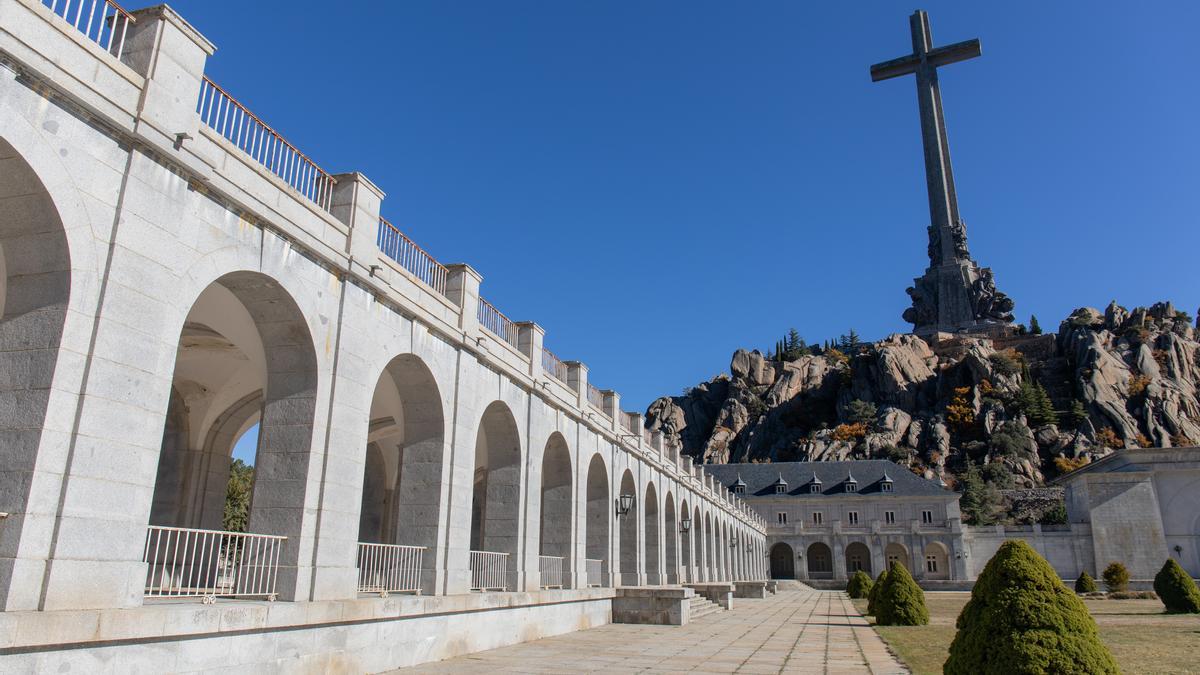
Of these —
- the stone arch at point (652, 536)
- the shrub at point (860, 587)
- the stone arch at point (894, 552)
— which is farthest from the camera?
the stone arch at point (894, 552)

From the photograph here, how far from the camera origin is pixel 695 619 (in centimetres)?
2378

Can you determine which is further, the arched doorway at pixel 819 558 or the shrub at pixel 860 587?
the arched doorway at pixel 819 558

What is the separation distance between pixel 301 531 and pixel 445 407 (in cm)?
461

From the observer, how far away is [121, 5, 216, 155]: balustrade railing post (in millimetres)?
8797

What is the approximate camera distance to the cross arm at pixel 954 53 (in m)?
123

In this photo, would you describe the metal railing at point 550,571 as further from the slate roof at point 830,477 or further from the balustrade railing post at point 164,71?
the slate roof at point 830,477

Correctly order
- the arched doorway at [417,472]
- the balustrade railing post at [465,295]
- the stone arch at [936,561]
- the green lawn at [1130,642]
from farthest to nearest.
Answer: the stone arch at [936,561]
the balustrade railing post at [465,295]
the arched doorway at [417,472]
the green lawn at [1130,642]

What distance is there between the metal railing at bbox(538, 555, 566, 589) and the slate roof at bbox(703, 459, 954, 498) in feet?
207

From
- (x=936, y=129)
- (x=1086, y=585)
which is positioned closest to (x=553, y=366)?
(x=1086, y=585)

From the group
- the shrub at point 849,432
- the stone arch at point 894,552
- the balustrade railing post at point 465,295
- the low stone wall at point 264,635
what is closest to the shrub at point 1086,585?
the stone arch at point 894,552

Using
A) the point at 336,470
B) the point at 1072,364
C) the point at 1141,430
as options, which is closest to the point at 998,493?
the point at 1141,430

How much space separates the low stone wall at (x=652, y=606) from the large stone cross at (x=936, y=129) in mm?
113572

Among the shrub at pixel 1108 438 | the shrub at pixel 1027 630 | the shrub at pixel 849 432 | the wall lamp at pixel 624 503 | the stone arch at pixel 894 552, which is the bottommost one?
the shrub at pixel 1027 630

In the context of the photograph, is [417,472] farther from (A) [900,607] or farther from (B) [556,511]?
(A) [900,607]
